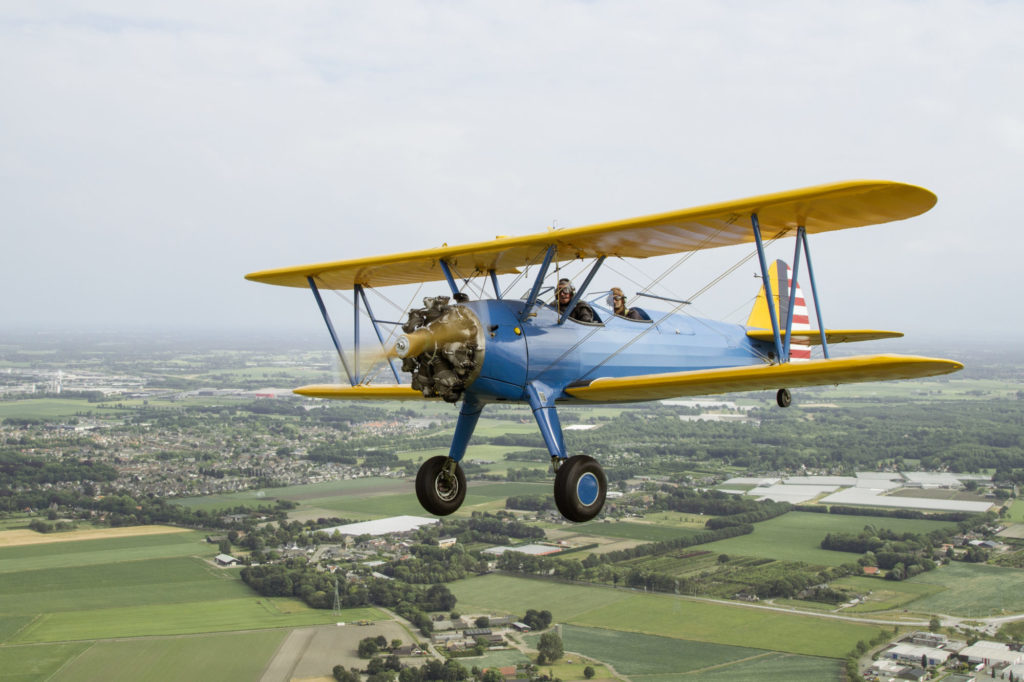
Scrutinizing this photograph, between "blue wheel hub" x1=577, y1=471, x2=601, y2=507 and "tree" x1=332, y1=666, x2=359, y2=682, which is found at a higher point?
"blue wheel hub" x1=577, y1=471, x2=601, y2=507

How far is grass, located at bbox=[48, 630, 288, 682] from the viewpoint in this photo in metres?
37.5

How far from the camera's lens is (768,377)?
10.4 metres

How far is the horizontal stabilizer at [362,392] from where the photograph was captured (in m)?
13.5

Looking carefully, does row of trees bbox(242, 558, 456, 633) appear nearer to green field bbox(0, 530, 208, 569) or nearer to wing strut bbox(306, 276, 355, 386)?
green field bbox(0, 530, 208, 569)

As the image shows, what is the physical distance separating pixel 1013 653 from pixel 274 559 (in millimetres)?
37383

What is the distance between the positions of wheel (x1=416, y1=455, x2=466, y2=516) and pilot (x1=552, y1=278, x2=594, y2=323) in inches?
99.0

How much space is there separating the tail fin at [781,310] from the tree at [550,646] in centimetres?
2343

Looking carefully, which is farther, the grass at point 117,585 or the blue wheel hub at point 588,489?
the grass at point 117,585

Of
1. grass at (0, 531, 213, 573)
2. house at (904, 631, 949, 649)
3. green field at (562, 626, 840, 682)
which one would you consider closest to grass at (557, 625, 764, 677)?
green field at (562, 626, 840, 682)

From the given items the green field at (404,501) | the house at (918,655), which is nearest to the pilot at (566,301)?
the house at (918,655)

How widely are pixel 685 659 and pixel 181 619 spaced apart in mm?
23678

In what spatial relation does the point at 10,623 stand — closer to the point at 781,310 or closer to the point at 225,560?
the point at 225,560

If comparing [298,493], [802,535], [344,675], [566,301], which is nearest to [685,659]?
[344,675]

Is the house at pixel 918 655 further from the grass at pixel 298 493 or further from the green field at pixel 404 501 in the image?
the grass at pixel 298 493
